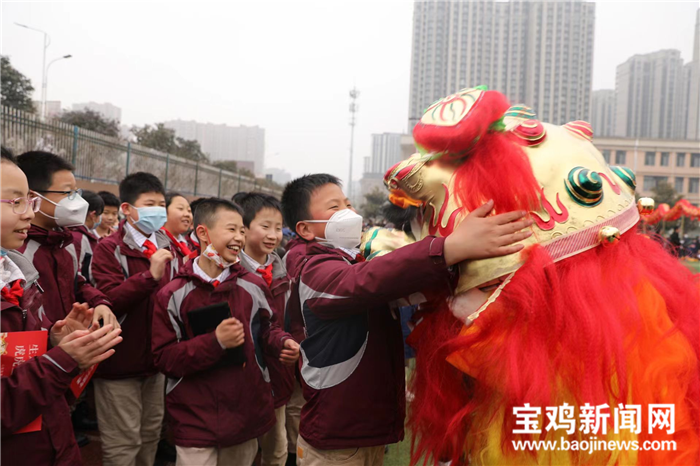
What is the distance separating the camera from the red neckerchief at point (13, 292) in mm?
1980

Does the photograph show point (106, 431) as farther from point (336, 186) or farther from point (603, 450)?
point (603, 450)

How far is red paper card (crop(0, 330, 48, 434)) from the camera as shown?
184 cm

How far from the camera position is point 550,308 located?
166 centimetres

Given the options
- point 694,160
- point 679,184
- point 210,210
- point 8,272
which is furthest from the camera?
point 679,184

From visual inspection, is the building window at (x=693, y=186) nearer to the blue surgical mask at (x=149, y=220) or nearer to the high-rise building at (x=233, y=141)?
the high-rise building at (x=233, y=141)

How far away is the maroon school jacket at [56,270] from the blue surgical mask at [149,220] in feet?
2.46

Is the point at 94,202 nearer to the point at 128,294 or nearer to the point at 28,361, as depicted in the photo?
the point at 128,294

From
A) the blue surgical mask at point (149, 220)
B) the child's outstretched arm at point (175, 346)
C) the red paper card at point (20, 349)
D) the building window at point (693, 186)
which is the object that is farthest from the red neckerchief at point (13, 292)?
the building window at point (693, 186)

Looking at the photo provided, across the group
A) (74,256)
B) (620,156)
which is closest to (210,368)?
(74,256)

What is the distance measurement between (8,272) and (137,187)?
2334mm

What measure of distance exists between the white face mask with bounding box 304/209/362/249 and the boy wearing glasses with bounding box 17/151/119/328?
1.47 metres

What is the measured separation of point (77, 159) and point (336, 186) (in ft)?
32.3

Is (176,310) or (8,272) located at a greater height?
(8,272)

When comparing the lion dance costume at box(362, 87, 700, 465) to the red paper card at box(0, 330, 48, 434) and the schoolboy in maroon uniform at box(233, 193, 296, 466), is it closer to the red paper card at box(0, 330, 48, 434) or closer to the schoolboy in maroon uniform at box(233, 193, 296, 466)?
the red paper card at box(0, 330, 48, 434)
